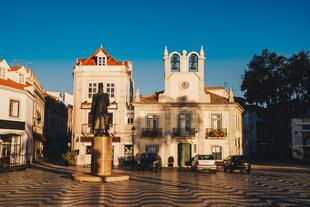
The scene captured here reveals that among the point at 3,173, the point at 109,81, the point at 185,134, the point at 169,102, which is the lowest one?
the point at 3,173

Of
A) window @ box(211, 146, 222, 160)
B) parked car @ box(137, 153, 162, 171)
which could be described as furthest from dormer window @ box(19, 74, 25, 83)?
window @ box(211, 146, 222, 160)

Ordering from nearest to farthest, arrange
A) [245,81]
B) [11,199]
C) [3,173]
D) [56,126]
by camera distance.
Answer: [11,199], [3,173], [245,81], [56,126]

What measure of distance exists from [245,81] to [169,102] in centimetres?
1775

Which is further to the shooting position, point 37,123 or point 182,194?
point 37,123

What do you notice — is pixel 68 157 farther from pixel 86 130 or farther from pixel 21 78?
pixel 21 78

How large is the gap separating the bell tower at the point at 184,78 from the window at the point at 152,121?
198 cm

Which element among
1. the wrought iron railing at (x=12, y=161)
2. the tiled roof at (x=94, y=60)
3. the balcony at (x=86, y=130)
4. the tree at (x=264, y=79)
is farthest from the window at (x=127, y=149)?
the tree at (x=264, y=79)

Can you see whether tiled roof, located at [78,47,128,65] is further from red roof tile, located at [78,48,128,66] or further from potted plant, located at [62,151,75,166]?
potted plant, located at [62,151,75,166]

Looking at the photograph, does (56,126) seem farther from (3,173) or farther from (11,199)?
(11,199)

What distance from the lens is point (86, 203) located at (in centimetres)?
1127

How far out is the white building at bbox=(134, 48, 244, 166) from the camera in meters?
36.2

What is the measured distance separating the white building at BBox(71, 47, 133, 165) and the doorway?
570 cm

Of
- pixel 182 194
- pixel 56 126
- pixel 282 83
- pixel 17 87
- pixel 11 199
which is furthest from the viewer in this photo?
pixel 56 126

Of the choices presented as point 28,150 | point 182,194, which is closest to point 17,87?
point 28,150
